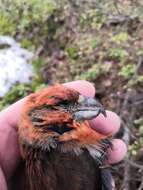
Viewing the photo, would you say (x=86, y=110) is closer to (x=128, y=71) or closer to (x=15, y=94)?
(x=128, y=71)

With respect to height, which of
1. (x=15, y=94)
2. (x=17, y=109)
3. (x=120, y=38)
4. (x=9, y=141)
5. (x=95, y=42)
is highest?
(x=17, y=109)

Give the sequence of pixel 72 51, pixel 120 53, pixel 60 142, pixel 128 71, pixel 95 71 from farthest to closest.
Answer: pixel 72 51, pixel 95 71, pixel 120 53, pixel 128 71, pixel 60 142

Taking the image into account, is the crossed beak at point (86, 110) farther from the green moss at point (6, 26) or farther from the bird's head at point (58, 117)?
the green moss at point (6, 26)

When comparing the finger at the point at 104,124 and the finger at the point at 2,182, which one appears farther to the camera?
the finger at the point at 104,124

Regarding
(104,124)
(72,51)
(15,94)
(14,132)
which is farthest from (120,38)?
(14,132)

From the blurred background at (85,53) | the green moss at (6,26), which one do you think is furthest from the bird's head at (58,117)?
the green moss at (6,26)

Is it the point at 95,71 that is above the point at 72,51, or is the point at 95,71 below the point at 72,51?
above
